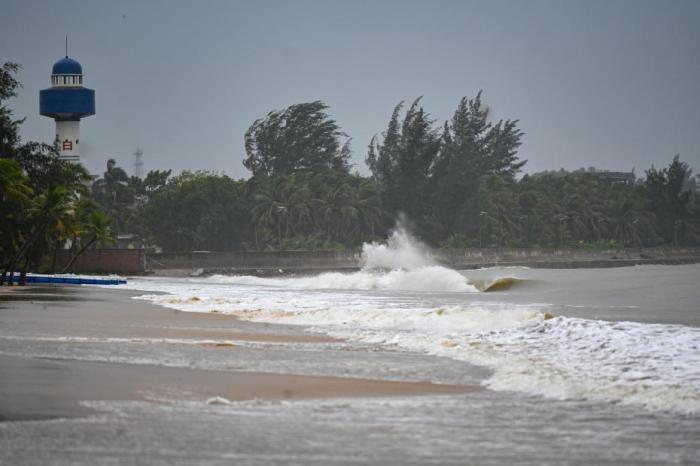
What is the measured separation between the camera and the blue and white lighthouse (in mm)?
92188

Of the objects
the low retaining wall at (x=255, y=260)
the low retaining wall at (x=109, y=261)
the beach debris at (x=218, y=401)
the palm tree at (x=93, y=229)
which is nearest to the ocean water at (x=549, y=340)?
the beach debris at (x=218, y=401)

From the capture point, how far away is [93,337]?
18.7 metres

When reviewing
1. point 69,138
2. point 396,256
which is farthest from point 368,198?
point 69,138

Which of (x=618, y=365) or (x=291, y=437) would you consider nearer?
(x=291, y=437)

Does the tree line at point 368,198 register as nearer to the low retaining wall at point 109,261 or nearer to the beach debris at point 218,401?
the low retaining wall at point 109,261

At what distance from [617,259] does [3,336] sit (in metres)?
102

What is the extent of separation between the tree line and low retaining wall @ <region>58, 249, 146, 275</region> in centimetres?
141

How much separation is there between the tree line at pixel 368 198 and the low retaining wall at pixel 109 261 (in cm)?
141

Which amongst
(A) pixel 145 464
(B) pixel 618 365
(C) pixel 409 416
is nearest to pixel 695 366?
(B) pixel 618 365

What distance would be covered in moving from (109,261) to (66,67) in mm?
31977

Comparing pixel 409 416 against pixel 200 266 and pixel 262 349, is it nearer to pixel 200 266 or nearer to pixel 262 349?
pixel 262 349

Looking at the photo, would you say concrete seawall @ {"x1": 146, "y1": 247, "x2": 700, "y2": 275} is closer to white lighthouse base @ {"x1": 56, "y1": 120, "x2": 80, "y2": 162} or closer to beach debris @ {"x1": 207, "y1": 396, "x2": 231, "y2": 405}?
white lighthouse base @ {"x1": 56, "y1": 120, "x2": 80, "y2": 162}

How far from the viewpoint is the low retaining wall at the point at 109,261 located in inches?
2702

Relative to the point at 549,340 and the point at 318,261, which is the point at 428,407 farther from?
the point at 318,261
